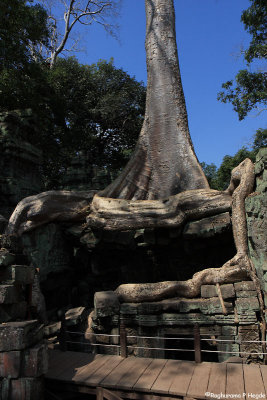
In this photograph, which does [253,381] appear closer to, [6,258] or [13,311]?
[13,311]

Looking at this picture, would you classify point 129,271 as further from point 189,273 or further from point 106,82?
point 106,82

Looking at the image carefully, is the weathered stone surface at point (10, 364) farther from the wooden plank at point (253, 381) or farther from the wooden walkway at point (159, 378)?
the wooden plank at point (253, 381)

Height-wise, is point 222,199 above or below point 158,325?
above

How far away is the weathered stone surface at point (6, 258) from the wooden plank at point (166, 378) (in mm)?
2066

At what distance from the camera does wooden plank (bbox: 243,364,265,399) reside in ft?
9.37

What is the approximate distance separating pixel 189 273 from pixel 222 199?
177 cm

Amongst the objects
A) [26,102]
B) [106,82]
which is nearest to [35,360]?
[26,102]

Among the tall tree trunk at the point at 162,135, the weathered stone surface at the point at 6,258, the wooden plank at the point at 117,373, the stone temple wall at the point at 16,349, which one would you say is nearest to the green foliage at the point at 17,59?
the tall tree trunk at the point at 162,135

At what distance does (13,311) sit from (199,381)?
2.14 m

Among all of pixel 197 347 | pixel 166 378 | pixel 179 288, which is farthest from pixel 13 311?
pixel 179 288

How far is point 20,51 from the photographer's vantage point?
10.1 metres

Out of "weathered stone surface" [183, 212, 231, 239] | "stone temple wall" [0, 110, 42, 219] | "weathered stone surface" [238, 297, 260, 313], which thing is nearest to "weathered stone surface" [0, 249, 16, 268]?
"weathered stone surface" [238, 297, 260, 313]

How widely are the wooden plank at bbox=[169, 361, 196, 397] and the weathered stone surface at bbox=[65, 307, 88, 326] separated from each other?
2.83 m

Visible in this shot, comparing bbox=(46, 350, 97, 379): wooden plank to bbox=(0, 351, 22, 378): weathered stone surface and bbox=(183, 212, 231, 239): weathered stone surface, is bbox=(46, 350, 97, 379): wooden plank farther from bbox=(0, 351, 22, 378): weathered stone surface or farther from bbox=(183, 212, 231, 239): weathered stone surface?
bbox=(183, 212, 231, 239): weathered stone surface
